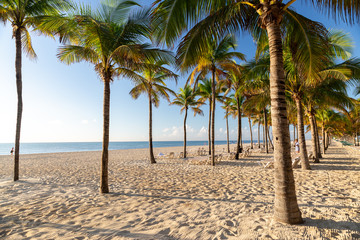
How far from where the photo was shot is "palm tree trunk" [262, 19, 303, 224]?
126 inches

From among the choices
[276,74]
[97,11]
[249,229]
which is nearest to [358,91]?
[276,74]

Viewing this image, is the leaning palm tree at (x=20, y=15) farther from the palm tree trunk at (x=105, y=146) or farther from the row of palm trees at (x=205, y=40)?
the palm tree trunk at (x=105, y=146)

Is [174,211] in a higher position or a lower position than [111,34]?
lower

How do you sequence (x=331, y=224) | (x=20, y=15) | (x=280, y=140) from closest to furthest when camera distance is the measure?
(x=280, y=140)
(x=331, y=224)
(x=20, y=15)

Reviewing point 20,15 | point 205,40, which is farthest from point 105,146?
point 20,15

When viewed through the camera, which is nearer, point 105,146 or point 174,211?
point 174,211

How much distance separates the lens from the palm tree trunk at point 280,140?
3199 millimetres

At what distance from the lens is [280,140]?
3219 mm

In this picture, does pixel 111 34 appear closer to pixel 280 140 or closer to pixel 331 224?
pixel 280 140

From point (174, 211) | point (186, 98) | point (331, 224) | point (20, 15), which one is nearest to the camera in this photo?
point (331, 224)

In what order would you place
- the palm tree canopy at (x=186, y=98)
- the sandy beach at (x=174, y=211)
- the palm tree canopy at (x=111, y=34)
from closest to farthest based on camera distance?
the sandy beach at (x=174, y=211)
the palm tree canopy at (x=111, y=34)
the palm tree canopy at (x=186, y=98)

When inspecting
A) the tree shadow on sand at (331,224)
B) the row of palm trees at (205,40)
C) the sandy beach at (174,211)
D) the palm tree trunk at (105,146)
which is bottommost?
the sandy beach at (174,211)

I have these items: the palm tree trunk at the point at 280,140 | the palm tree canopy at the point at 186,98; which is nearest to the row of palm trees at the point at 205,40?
the palm tree trunk at the point at 280,140

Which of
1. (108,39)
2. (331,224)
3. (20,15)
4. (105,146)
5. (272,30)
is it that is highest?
(20,15)
